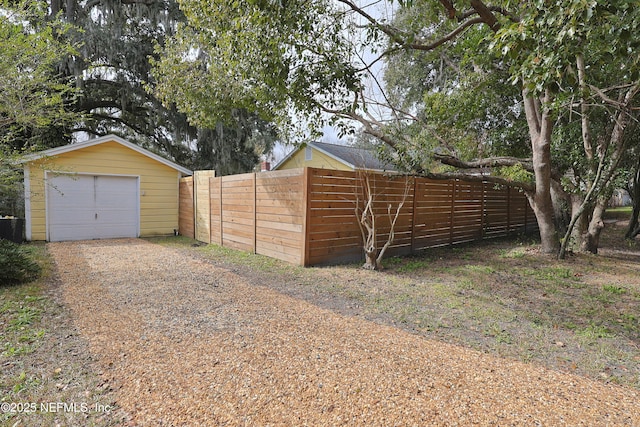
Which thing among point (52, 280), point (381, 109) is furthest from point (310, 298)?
point (381, 109)

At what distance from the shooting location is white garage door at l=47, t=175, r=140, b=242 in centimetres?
855

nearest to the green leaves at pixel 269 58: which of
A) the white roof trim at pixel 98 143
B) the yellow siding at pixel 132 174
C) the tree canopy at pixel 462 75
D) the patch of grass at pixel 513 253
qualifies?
the tree canopy at pixel 462 75

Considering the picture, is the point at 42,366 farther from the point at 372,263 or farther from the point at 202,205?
the point at 202,205

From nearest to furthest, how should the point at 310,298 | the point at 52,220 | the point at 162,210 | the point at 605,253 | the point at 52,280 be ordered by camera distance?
the point at 310,298 → the point at 52,280 → the point at 605,253 → the point at 52,220 → the point at 162,210

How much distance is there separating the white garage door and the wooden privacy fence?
1.89 meters

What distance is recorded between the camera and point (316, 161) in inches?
680

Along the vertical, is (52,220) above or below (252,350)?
above

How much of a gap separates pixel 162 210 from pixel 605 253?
38.7ft

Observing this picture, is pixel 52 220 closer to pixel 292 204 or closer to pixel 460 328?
pixel 292 204

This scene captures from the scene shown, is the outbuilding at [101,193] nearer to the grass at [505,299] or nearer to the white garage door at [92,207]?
the white garage door at [92,207]

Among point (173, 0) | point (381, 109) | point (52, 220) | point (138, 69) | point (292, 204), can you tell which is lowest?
point (52, 220)

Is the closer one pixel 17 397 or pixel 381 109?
pixel 17 397

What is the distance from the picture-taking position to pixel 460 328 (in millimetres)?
3160

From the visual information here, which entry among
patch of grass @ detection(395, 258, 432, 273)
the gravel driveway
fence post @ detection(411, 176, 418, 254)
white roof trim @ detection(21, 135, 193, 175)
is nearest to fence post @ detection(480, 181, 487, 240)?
fence post @ detection(411, 176, 418, 254)
